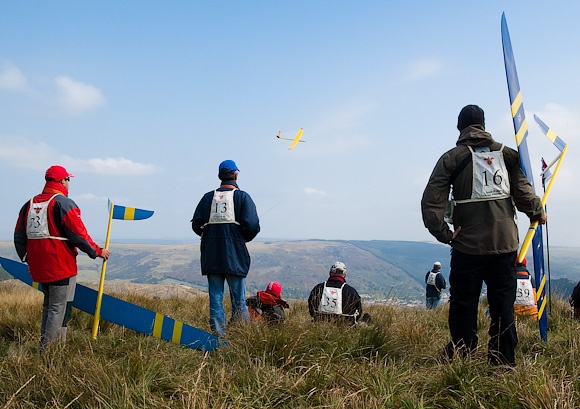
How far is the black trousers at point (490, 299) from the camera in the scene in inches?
135

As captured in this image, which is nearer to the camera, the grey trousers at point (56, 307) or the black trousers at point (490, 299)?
the black trousers at point (490, 299)

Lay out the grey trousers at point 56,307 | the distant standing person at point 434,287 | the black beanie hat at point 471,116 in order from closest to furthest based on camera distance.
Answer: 1. the black beanie hat at point 471,116
2. the grey trousers at point 56,307
3. the distant standing person at point 434,287

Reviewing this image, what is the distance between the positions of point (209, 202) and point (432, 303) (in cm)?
981

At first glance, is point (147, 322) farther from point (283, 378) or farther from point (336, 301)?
point (336, 301)

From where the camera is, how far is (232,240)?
5.09 metres

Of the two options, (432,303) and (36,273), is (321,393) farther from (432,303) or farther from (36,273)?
(432,303)

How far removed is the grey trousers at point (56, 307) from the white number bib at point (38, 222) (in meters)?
0.44

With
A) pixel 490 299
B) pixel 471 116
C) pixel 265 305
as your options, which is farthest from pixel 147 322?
pixel 471 116

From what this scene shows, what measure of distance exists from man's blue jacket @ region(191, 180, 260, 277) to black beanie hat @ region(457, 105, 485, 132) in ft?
7.99

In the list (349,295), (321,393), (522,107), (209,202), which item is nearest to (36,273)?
(209,202)

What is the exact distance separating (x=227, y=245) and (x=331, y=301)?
162cm

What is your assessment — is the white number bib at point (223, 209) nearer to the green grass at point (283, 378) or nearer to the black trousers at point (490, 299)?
the green grass at point (283, 378)

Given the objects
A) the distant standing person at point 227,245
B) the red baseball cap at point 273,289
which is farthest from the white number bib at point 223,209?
the red baseball cap at point 273,289

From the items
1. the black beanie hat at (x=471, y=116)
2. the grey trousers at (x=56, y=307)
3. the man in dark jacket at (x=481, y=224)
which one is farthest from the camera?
the grey trousers at (x=56, y=307)
